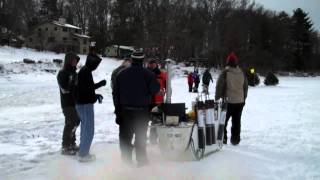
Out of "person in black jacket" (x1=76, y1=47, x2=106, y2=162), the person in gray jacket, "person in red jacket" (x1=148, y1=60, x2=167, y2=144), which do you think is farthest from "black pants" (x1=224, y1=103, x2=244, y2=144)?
"person in black jacket" (x1=76, y1=47, x2=106, y2=162)

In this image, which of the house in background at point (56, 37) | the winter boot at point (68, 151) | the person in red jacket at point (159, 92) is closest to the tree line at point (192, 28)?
the house in background at point (56, 37)

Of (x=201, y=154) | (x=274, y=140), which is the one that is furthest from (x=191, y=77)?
(x=201, y=154)

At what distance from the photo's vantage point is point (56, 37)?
281ft

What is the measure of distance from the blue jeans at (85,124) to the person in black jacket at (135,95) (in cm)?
63

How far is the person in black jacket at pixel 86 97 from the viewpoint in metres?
7.85

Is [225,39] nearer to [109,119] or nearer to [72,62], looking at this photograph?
[109,119]

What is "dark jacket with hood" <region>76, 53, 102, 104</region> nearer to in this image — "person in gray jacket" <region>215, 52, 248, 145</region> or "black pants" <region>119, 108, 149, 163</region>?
"black pants" <region>119, 108, 149, 163</region>

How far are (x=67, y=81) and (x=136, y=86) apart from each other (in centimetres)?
164

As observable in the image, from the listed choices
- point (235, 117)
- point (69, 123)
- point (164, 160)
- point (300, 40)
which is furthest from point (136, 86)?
point (300, 40)

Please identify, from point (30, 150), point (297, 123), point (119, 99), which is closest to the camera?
point (119, 99)

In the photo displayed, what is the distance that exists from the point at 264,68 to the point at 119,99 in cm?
7411

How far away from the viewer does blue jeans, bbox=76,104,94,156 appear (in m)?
7.94

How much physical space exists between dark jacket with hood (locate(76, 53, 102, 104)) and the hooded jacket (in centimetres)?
286

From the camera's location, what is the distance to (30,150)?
9.26 meters
